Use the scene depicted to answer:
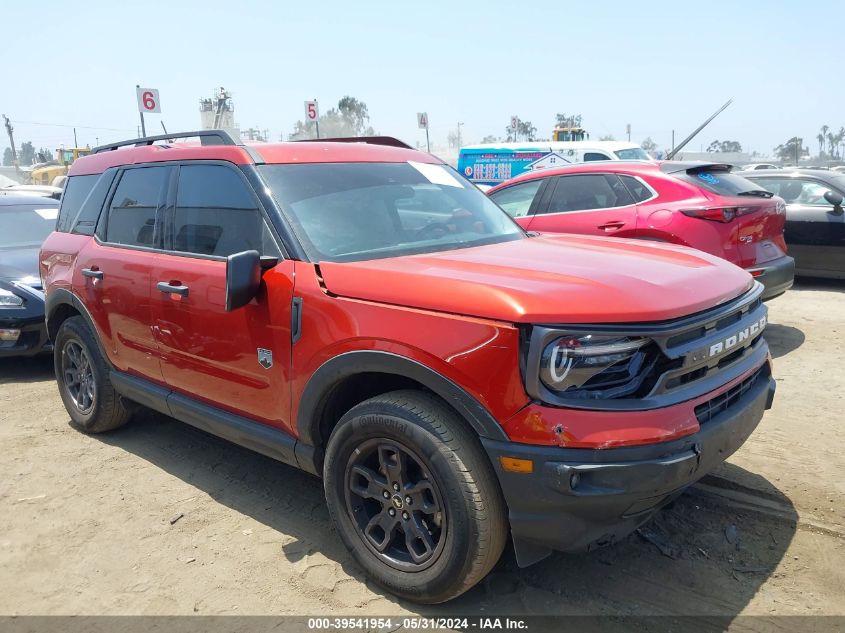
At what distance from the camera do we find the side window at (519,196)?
7.05 m

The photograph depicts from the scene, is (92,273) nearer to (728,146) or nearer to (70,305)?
(70,305)

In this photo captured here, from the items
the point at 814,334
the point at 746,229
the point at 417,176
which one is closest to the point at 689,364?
the point at 417,176

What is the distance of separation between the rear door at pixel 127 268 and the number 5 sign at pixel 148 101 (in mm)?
11277

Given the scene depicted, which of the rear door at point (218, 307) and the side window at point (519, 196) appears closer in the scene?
the rear door at point (218, 307)

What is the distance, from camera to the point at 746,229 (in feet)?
18.9

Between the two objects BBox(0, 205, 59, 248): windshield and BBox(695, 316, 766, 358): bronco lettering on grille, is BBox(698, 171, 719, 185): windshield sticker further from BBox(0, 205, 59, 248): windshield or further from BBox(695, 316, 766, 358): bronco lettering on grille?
BBox(0, 205, 59, 248): windshield

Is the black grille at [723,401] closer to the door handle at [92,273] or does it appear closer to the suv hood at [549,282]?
the suv hood at [549,282]

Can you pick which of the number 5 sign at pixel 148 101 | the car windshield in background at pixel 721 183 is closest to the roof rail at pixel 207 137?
the car windshield in background at pixel 721 183

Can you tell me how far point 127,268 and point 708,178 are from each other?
4.90 meters

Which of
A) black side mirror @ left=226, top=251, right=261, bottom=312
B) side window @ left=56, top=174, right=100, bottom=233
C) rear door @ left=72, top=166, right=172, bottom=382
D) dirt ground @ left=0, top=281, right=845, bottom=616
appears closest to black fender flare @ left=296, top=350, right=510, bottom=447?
black side mirror @ left=226, top=251, right=261, bottom=312

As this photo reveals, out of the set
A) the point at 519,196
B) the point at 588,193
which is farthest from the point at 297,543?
the point at 519,196

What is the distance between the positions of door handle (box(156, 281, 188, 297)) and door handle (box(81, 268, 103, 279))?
78 cm

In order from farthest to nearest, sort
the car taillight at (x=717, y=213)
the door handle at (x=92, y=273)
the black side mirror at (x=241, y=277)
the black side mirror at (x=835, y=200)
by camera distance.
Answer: the black side mirror at (x=835, y=200) → the car taillight at (x=717, y=213) → the door handle at (x=92, y=273) → the black side mirror at (x=241, y=277)

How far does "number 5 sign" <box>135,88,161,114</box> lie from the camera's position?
1434 cm
